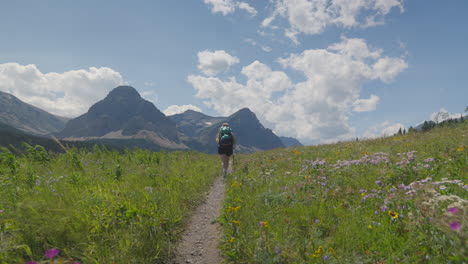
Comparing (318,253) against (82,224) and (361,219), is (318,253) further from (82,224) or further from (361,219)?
(82,224)

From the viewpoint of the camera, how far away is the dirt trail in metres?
4.48

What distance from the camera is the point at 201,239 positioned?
205 inches

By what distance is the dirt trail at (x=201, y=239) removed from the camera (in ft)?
14.7

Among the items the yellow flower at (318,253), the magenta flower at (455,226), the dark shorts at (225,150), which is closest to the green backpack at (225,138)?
the dark shorts at (225,150)

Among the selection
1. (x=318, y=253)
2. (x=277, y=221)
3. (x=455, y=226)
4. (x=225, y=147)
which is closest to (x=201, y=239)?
(x=277, y=221)

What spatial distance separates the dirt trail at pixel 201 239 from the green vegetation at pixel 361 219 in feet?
1.01

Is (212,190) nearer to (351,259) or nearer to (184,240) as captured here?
(184,240)

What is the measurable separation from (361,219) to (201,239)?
325cm

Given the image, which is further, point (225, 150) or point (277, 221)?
point (225, 150)

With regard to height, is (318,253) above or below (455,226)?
below

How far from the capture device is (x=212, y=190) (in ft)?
32.2

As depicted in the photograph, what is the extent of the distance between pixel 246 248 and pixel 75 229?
300 cm

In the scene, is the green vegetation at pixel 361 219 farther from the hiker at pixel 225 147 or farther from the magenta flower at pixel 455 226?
the hiker at pixel 225 147

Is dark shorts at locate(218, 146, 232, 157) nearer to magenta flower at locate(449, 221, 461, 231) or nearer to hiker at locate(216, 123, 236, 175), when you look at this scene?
hiker at locate(216, 123, 236, 175)
